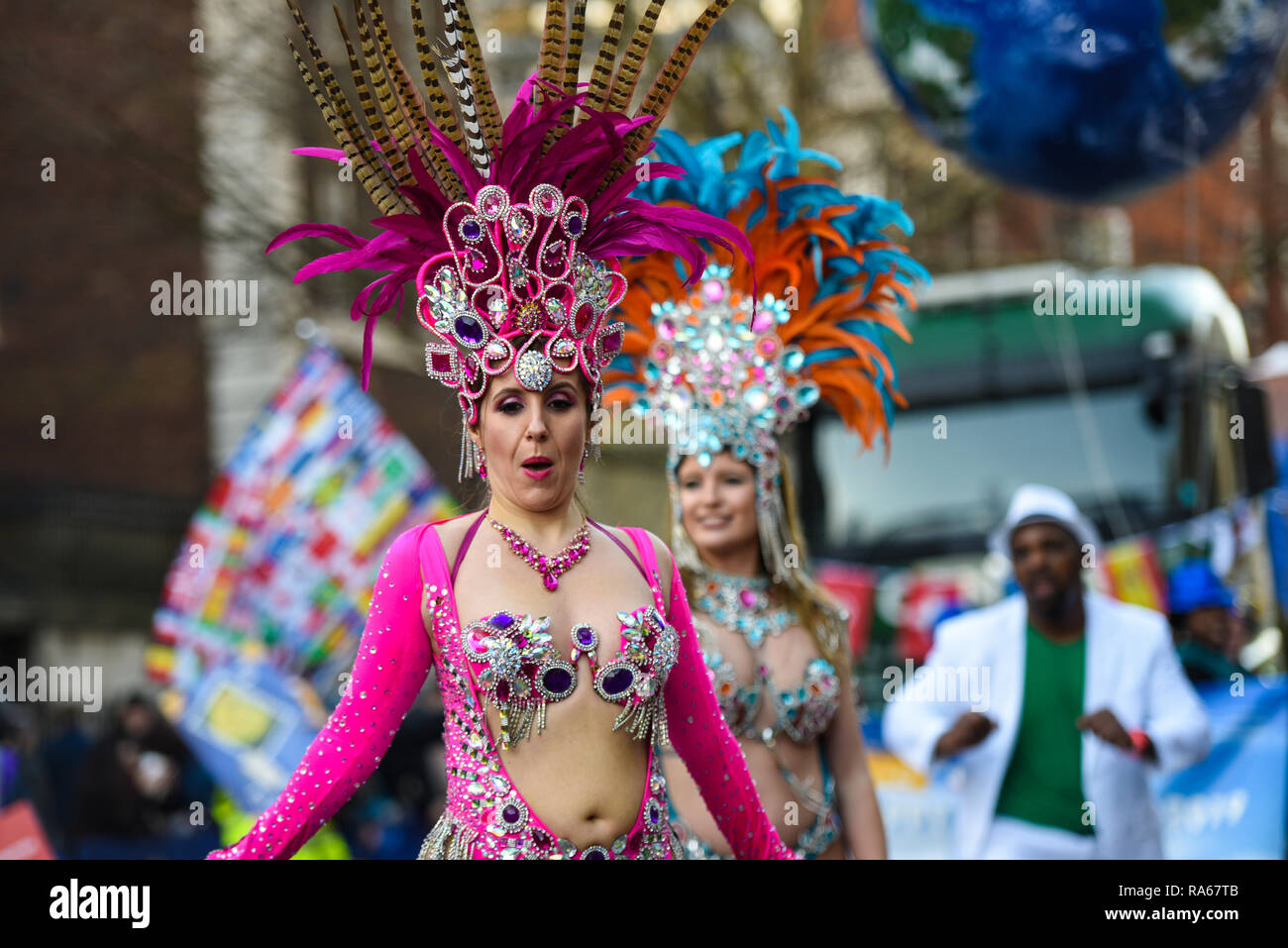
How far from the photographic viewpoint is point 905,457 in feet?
30.2

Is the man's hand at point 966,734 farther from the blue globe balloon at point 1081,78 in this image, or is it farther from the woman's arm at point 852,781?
the blue globe balloon at point 1081,78

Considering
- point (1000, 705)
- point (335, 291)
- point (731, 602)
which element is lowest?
point (1000, 705)

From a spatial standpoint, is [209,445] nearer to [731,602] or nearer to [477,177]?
[731,602]

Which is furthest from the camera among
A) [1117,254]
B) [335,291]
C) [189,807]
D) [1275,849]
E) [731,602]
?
[1117,254]

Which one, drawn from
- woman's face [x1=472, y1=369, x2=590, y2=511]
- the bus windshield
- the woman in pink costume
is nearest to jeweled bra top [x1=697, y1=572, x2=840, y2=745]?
the woman in pink costume

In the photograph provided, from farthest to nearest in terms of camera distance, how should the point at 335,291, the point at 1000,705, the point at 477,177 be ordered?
the point at 335,291 → the point at 1000,705 → the point at 477,177

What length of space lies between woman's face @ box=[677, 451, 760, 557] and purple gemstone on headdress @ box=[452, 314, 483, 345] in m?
1.56

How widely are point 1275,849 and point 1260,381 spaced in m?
3.13

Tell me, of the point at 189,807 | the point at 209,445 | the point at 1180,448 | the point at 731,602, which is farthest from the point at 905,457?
the point at 209,445

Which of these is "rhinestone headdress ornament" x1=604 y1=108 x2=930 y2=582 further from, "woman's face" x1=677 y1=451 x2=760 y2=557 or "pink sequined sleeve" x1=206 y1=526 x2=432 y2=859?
"pink sequined sleeve" x1=206 y1=526 x2=432 y2=859

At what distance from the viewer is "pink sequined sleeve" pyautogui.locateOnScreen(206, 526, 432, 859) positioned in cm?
284

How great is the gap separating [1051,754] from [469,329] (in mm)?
3563

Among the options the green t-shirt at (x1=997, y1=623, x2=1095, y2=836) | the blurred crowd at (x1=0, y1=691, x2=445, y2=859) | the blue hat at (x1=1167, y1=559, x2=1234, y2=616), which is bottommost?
Answer: the blurred crowd at (x1=0, y1=691, x2=445, y2=859)
